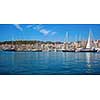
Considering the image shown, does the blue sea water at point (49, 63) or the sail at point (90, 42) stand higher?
the sail at point (90, 42)

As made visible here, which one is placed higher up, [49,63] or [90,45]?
[90,45]

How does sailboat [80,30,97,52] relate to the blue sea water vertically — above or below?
above

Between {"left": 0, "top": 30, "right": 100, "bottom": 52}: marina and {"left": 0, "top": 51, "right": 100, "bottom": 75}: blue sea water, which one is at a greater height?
{"left": 0, "top": 30, "right": 100, "bottom": 52}: marina

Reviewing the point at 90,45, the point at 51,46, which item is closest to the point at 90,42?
the point at 90,45

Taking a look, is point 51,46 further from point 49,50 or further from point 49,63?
point 49,63

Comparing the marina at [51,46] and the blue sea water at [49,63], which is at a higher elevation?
the marina at [51,46]

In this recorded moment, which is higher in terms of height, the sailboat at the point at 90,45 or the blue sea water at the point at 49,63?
the sailboat at the point at 90,45
